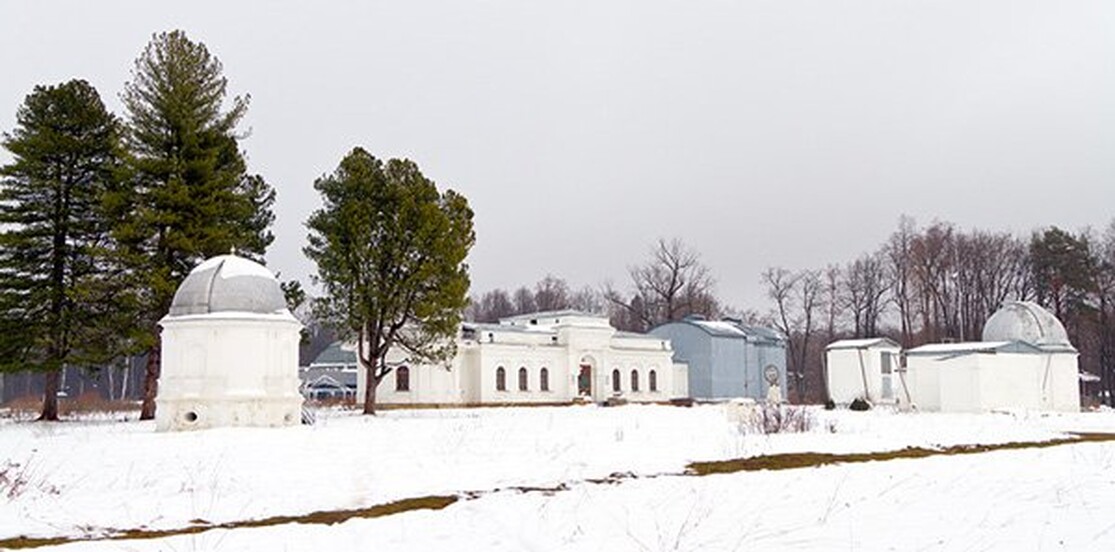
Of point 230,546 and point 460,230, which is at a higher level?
point 460,230

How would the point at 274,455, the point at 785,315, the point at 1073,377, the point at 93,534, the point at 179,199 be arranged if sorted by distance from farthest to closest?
the point at 785,315 < the point at 1073,377 < the point at 179,199 < the point at 274,455 < the point at 93,534

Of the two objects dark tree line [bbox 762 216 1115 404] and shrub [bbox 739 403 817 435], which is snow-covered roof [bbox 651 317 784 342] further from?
shrub [bbox 739 403 817 435]

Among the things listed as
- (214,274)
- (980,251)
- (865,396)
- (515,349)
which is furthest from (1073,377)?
(214,274)

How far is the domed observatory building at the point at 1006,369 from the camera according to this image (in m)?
37.5

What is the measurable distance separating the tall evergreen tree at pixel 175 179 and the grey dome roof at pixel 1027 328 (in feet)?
107

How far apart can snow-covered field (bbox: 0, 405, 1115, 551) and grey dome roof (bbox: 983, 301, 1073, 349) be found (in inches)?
848

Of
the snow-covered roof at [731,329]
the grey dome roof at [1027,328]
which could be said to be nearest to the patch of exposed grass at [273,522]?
the grey dome roof at [1027,328]

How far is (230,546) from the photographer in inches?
387

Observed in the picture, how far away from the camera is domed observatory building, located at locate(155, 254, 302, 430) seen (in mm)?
24328

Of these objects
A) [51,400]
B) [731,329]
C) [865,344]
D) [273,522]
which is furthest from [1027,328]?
[51,400]

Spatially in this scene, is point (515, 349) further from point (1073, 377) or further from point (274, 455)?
point (274, 455)

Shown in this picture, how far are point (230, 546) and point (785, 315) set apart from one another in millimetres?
64798

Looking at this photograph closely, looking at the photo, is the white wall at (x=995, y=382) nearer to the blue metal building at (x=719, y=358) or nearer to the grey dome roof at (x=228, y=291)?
the blue metal building at (x=719, y=358)

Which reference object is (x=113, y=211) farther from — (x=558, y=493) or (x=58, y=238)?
(x=558, y=493)
